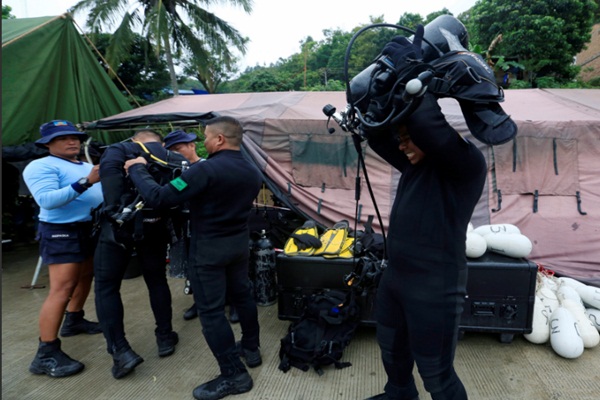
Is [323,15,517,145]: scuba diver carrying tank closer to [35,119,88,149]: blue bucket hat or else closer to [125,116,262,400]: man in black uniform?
[125,116,262,400]: man in black uniform

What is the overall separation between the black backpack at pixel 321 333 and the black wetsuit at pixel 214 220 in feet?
1.59

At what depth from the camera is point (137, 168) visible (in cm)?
249

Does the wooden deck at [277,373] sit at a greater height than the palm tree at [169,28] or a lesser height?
lesser

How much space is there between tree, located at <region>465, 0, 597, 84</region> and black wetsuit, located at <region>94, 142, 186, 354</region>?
15.2 metres

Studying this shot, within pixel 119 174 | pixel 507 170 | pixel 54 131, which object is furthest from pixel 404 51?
pixel 507 170

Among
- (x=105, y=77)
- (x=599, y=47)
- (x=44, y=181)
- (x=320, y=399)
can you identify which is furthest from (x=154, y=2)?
(x=599, y=47)

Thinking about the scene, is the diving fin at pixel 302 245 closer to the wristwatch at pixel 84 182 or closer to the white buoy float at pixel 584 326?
the wristwatch at pixel 84 182

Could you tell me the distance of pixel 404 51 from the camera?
1.55 m

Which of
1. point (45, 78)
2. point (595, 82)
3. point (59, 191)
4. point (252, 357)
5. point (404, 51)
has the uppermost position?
point (595, 82)

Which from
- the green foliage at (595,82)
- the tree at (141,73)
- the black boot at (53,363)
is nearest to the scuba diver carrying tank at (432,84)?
the black boot at (53,363)

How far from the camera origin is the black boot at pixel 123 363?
112 inches

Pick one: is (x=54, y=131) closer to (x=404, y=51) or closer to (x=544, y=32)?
(x=404, y=51)

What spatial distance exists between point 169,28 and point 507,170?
16.2 m

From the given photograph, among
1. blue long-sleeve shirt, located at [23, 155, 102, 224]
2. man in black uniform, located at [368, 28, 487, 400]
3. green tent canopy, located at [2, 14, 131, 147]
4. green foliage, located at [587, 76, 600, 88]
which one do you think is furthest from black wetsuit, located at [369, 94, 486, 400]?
green foliage, located at [587, 76, 600, 88]
